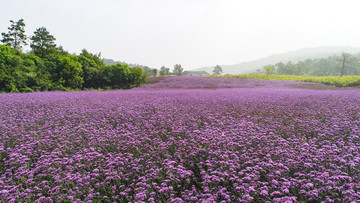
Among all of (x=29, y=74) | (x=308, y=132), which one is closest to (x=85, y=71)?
(x=29, y=74)

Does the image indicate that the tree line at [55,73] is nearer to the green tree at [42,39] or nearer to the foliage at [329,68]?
the green tree at [42,39]

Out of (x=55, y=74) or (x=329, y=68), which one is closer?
(x=55, y=74)

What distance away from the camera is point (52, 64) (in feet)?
54.1

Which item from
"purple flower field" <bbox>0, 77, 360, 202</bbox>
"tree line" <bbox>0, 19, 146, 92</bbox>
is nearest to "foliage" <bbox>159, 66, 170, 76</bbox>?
"tree line" <bbox>0, 19, 146, 92</bbox>

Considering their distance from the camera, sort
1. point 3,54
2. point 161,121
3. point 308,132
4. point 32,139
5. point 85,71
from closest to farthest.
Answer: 1. point 32,139
2. point 308,132
3. point 161,121
4. point 3,54
5. point 85,71

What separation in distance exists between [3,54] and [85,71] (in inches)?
251

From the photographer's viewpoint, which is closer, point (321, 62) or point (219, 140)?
point (219, 140)

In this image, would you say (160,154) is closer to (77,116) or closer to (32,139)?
(32,139)

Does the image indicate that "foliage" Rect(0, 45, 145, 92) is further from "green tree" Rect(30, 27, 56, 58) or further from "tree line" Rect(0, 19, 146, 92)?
"green tree" Rect(30, 27, 56, 58)

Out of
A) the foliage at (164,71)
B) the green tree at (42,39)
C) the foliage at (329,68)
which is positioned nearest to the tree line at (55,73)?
the green tree at (42,39)

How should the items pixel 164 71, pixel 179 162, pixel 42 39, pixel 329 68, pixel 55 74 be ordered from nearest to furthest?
pixel 179 162 → pixel 55 74 → pixel 42 39 → pixel 164 71 → pixel 329 68

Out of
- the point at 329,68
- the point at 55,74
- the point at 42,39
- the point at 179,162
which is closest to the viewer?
the point at 179,162

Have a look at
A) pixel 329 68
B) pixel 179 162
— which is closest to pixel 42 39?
pixel 179 162

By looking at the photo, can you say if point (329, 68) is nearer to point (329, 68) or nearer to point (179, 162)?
point (329, 68)
